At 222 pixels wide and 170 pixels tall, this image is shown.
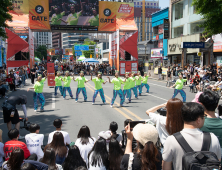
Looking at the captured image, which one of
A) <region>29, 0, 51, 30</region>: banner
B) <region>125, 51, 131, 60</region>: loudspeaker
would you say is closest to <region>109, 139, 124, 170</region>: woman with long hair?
<region>29, 0, 51, 30</region>: banner

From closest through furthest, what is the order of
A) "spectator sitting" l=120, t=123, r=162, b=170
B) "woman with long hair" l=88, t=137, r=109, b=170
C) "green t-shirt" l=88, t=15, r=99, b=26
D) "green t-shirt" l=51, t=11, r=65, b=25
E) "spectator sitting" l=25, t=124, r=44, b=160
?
"spectator sitting" l=120, t=123, r=162, b=170, "woman with long hair" l=88, t=137, r=109, b=170, "spectator sitting" l=25, t=124, r=44, b=160, "green t-shirt" l=51, t=11, r=65, b=25, "green t-shirt" l=88, t=15, r=99, b=26

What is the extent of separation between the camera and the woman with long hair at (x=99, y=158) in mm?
3900

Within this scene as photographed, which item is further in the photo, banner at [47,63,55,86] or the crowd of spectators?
banner at [47,63,55,86]

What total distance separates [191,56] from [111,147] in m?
Result: 33.9

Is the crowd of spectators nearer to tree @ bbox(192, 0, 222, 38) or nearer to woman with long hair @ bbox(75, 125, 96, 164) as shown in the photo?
woman with long hair @ bbox(75, 125, 96, 164)

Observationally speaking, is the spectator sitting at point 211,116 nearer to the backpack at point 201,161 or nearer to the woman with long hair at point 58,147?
the backpack at point 201,161

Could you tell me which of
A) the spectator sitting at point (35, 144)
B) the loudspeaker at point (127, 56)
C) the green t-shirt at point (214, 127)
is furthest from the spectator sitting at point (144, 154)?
the loudspeaker at point (127, 56)

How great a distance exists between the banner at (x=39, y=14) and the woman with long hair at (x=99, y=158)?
3065 cm

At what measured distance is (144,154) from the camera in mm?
2809

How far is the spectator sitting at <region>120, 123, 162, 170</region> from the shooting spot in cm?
280

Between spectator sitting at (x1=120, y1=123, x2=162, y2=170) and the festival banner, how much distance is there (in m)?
32.7

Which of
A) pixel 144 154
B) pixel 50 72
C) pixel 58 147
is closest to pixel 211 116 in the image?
pixel 144 154

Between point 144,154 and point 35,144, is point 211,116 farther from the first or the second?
point 35,144

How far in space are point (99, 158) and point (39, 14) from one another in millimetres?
Answer: 31474
